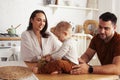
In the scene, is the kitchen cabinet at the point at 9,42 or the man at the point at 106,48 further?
the kitchen cabinet at the point at 9,42

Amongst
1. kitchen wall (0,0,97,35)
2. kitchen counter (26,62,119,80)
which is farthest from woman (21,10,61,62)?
kitchen wall (0,0,97,35)

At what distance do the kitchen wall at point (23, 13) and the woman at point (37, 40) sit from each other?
1.55m

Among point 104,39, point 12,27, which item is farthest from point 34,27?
point 12,27

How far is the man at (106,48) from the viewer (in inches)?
65.4

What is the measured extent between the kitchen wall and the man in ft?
6.77

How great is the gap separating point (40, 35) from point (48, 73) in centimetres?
98

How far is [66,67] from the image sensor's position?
5.26ft

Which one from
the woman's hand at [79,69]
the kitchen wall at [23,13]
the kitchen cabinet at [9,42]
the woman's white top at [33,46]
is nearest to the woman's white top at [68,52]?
the woman's hand at [79,69]

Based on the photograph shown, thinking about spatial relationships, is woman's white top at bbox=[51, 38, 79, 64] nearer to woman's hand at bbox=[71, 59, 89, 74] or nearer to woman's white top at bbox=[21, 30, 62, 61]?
woman's hand at bbox=[71, 59, 89, 74]

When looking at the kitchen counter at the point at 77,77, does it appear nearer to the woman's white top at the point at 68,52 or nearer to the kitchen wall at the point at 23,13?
the woman's white top at the point at 68,52

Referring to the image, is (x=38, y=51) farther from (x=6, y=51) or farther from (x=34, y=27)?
(x=6, y=51)

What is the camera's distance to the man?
1661 mm

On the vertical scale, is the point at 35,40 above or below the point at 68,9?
below

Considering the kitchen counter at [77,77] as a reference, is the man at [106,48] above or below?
above
